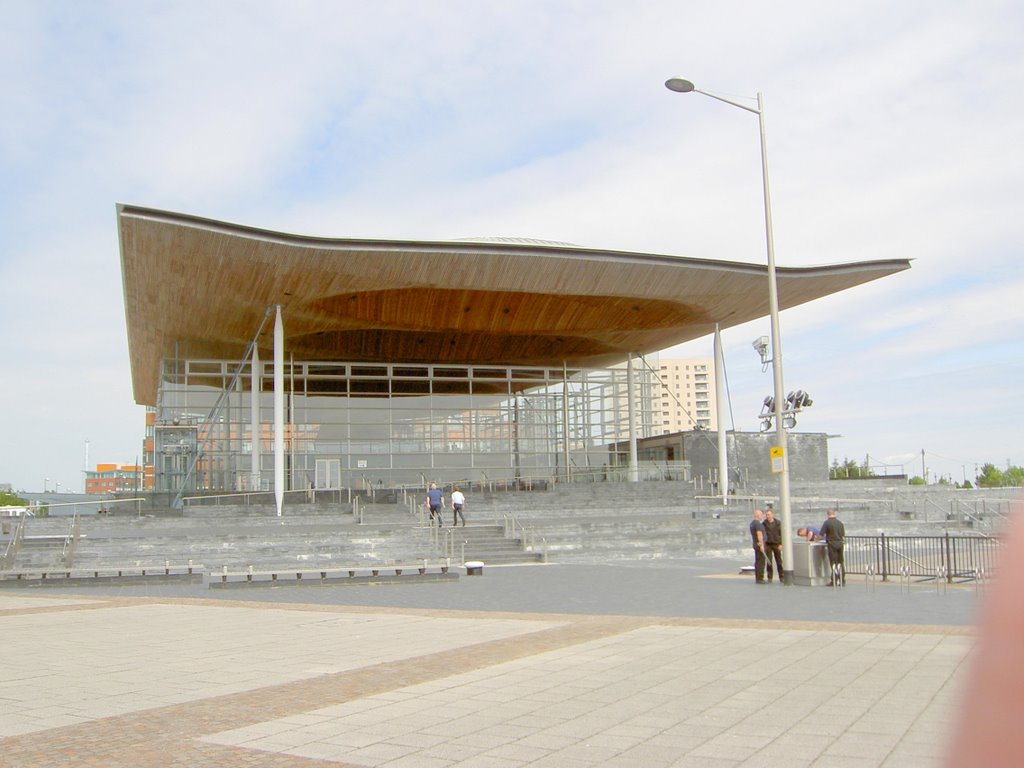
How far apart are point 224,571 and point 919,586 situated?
13.6 m

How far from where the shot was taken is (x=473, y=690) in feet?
30.3

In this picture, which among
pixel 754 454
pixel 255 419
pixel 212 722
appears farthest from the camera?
pixel 754 454

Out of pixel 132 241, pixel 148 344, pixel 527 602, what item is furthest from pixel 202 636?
pixel 148 344

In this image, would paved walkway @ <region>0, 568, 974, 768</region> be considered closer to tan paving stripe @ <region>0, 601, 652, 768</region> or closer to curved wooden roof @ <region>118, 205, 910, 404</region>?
tan paving stripe @ <region>0, 601, 652, 768</region>

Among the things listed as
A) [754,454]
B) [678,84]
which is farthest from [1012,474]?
[678,84]

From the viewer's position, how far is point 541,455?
172 feet

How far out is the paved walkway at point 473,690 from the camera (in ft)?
23.0

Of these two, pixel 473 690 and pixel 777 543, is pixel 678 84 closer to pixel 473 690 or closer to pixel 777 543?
pixel 777 543

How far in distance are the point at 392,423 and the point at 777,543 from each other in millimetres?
31342

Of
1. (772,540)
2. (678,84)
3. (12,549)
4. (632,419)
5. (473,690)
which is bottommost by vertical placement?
(473,690)

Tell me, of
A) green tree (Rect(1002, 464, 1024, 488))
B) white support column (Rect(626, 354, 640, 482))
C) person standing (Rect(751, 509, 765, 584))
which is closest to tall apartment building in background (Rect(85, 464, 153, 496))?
white support column (Rect(626, 354, 640, 482))

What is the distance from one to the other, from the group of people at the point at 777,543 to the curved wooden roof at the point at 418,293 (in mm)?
17921

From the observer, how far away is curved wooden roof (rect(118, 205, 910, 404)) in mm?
34688

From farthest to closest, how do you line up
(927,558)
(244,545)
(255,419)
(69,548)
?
1. (255,419)
2. (244,545)
3. (69,548)
4. (927,558)
